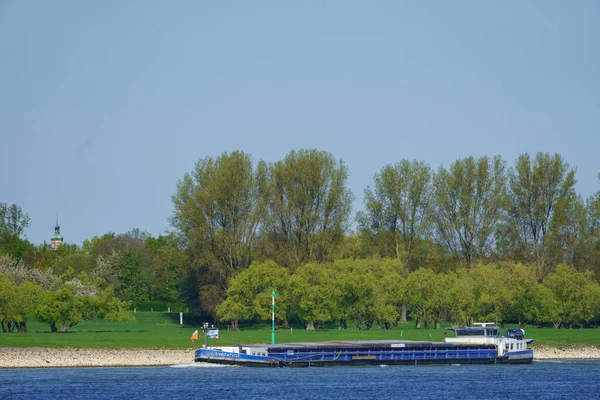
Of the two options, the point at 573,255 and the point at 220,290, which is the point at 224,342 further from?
the point at 573,255

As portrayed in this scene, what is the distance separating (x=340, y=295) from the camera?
114625mm

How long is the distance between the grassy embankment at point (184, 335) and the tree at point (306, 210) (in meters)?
11.7

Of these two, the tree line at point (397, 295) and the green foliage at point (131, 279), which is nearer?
the tree line at point (397, 295)

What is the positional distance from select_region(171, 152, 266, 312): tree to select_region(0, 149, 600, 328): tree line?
0.41ft

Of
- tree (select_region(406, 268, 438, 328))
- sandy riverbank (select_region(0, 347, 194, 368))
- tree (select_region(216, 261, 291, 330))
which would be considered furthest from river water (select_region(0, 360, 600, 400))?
tree (select_region(216, 261, 291, 330))

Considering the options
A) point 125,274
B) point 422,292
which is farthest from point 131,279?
point 422,292

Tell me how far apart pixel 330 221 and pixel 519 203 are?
25.7 metres

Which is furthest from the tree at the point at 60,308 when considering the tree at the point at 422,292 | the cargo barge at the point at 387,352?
the tree at the point at 422,292

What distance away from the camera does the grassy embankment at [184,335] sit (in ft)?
306

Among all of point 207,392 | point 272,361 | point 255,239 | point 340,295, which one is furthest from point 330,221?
point 207,392

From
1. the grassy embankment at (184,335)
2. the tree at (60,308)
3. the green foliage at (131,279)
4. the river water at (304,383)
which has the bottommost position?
the river water at (304,383)

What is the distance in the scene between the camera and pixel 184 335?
10475cm

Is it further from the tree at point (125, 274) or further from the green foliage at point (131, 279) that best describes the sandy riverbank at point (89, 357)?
the green foliage at point (131, 279)

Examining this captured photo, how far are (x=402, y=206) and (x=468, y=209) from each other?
863 cm
